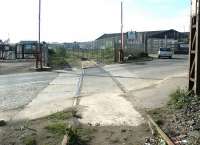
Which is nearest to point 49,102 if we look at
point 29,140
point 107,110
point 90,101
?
point 90,101

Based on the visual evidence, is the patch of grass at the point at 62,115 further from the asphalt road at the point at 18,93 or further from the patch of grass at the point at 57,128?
the asphalt road at the point at 18,93

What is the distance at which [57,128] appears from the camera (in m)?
10.5

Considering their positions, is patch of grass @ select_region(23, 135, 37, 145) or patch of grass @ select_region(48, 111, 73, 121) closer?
patch of grass @ select_region(23, 135, 37, 145)

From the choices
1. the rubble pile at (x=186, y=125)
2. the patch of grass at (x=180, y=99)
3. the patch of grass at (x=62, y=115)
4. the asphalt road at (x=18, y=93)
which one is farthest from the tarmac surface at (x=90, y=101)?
the rubble pile at (x=186, y=125)

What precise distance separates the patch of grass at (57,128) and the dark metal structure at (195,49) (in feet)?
15.3

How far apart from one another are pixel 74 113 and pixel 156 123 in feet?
8.63

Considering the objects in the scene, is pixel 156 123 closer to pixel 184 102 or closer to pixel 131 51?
pixel 184 102

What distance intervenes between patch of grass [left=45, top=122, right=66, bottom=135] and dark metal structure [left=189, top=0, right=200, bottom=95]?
15.3ft

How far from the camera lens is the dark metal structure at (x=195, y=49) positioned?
13555mm

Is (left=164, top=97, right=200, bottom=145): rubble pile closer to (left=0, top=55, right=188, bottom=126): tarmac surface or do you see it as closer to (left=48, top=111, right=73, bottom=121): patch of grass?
(left=0, top=55, right=188, bottom=126): tarmac surface

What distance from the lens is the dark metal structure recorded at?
44.5 feet

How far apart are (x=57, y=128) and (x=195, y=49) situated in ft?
18.3

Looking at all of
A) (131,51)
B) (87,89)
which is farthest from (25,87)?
(131,51)

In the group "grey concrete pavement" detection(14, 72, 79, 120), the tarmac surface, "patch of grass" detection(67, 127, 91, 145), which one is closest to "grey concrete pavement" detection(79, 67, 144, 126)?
the tarmac surface
